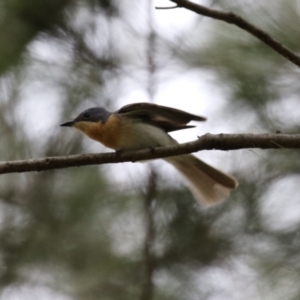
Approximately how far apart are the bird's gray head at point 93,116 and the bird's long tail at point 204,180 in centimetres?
35

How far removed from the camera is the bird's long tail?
2.69 meters

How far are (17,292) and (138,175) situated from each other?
0.77 m

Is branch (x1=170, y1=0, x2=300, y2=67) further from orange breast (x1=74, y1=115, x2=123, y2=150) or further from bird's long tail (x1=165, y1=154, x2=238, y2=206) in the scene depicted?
orange breast (x1=74, y1=115, x2=123, y2=150)

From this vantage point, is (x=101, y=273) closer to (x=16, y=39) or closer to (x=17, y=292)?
(x=17, y=292)

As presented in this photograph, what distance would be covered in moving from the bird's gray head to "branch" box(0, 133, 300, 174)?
647 millimetres

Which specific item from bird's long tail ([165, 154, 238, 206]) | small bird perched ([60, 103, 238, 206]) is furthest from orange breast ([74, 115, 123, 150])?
bird's long tail ([165, 154, 238, 206])

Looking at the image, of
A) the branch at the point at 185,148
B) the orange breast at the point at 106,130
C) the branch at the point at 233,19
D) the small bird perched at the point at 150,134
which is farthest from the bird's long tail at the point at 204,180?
the branch at the point at 233,19

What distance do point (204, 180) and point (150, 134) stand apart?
315 mm

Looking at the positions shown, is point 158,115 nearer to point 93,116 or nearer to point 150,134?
point 150,134

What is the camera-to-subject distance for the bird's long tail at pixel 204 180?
106 inches

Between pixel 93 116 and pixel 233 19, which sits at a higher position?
pixel 93 116

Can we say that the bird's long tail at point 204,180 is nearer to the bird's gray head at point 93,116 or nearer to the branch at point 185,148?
the bird's gray head at point 93,116

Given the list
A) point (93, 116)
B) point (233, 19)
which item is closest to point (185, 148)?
point (233, 19)

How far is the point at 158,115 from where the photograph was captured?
2781mm
